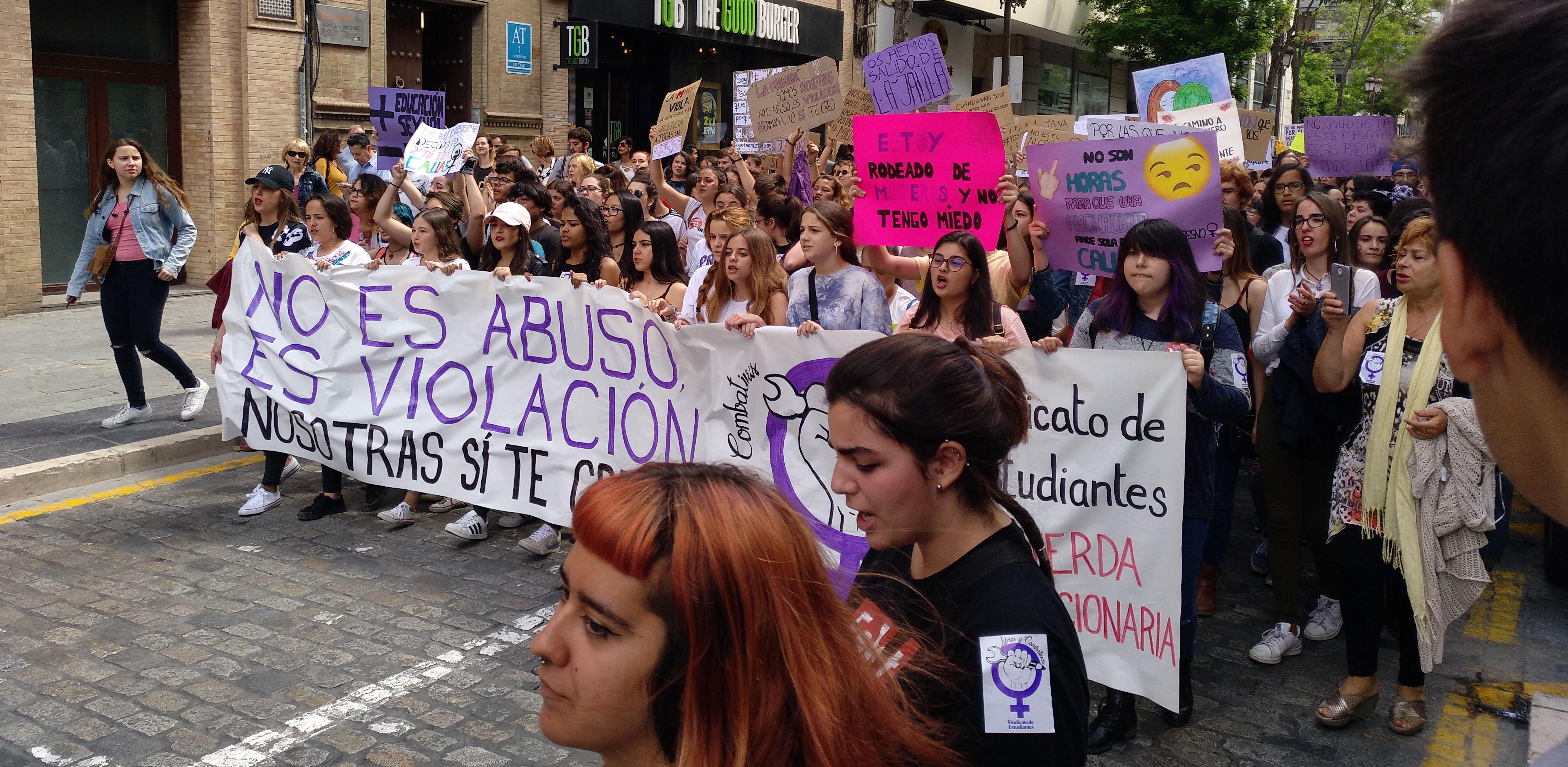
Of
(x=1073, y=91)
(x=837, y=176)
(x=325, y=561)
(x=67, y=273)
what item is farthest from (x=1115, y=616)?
(x=1073, y=91)

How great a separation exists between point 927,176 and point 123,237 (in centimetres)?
555

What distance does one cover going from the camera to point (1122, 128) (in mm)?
9906

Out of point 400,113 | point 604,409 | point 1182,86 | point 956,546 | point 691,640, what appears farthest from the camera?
point 1182,86

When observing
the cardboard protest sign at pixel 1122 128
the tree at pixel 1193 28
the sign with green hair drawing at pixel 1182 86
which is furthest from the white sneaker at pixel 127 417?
the tree at pixel 1193 28

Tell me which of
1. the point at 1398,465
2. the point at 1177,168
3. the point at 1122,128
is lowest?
the point at 1398,465

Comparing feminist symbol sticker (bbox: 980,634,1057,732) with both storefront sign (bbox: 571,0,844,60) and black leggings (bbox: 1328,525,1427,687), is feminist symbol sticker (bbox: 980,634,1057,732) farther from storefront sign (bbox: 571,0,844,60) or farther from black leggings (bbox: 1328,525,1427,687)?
storefront sign (bbox: 571,0,844,60)

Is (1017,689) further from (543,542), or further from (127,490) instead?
(127,490)

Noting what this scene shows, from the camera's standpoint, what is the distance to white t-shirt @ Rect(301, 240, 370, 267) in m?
7.16

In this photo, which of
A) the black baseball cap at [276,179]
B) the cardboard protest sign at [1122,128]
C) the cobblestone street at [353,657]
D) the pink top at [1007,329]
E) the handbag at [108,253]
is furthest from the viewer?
the cardboard protest sign at [1122,128]

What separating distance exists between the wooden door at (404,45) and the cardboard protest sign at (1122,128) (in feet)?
36.0

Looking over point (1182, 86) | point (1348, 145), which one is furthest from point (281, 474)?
point (1348, 145)

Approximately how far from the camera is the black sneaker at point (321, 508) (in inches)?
271

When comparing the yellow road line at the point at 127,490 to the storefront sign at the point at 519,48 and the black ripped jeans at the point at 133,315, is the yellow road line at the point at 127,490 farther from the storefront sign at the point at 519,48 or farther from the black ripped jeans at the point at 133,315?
the storefront sign at the point at 519,48

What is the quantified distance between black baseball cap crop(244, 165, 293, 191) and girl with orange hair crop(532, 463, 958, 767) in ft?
22.9
